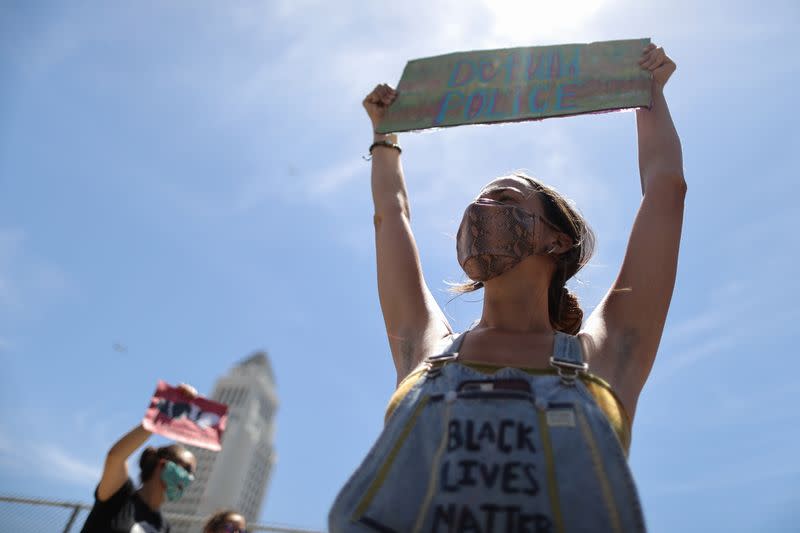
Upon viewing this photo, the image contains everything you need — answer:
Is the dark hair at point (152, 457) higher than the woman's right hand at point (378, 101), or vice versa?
the woman's right hand at point (378, 101)

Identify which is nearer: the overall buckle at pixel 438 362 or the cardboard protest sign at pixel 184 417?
the overall buckle at pixel 438 362

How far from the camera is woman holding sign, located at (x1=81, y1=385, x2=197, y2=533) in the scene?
143 inches

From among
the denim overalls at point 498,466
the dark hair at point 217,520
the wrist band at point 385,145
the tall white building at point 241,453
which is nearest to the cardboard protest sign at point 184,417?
the dark hair at point 217,520

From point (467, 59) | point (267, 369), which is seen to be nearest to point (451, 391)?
point (467, 59)

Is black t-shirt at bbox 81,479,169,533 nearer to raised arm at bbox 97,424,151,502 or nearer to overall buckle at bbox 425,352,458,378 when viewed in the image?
raised arm at bbox 97,424,151,502

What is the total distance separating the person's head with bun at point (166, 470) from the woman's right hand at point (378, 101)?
3145 mm

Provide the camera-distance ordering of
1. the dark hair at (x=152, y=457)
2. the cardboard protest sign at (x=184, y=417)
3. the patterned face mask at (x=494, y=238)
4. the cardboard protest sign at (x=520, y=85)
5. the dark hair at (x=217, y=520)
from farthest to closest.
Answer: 1. the cardboard protest sign at (x=184, y=417)
2. the dark hair at (x=217, y=520)
3. the dark hair at (x=152, y=457)
4. the cardboard protest sign at (x=520, y=85)
5. the patterned face mask at (x=494, y=238)

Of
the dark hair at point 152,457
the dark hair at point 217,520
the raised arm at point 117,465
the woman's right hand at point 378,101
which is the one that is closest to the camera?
the woman's right hand at point 378,101

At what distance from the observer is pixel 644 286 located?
1.68 metres

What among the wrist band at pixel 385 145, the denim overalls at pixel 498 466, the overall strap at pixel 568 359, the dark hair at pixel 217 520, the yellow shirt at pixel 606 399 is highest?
the wrist band at pixel 385 145

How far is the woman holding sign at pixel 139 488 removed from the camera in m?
3.63

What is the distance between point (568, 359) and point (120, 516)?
336cm

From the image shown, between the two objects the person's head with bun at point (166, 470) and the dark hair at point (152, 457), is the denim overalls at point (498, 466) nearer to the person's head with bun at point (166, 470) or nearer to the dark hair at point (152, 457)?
the person's head with bun at point (166, 470)

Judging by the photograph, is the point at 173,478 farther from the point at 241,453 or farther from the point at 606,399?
the point at 241,453
